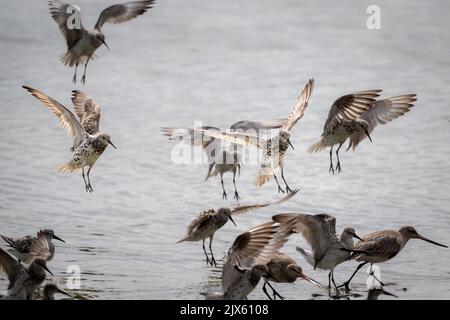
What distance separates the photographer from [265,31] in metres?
19.3

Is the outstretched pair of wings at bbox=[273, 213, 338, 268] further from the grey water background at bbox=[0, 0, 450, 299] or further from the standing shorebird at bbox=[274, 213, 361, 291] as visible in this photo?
the grey water background at bbox=[0, 0, 450, 299]

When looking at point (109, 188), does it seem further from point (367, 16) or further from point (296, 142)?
point (367, 16)

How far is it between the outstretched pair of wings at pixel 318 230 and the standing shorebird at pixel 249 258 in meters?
0.40

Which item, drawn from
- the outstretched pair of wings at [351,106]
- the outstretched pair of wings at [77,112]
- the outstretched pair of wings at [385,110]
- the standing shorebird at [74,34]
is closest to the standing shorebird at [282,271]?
the outstretched pair of wings at [351,106]

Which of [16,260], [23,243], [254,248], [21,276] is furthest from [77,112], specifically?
[254,248]

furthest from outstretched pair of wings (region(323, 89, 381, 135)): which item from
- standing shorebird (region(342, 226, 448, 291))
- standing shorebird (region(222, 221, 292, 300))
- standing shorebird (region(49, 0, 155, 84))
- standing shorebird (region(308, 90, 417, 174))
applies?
standing shorebird (region(49, 0, 155, 84))

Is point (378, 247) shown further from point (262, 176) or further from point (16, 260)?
point (16, 260)

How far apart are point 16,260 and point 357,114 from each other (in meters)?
4.11

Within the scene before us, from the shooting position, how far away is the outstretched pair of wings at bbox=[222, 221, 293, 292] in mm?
8750

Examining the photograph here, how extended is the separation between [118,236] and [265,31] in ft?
29.9

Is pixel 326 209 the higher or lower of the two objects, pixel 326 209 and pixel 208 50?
the lower

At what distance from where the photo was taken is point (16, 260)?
8.71 m

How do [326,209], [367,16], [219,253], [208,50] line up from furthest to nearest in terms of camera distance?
[367,16], [208,50], [326,209], [219,253]

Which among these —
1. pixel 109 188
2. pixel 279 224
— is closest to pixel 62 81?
pixel 109 188
